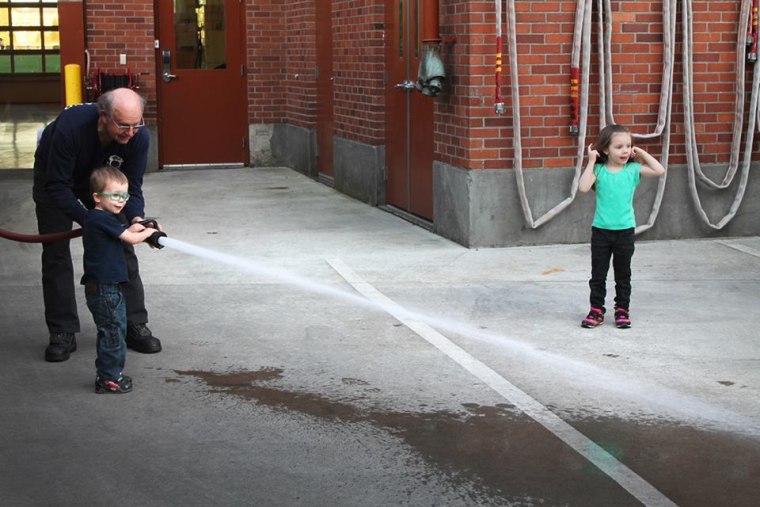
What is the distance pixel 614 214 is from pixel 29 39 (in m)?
29.1

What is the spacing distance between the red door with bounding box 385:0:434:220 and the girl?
3.91 metres

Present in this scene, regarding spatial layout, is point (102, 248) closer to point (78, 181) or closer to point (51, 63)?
point (78, 181)

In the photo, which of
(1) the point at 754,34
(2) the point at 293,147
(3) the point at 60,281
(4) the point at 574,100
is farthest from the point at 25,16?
(3) the point at 60,281

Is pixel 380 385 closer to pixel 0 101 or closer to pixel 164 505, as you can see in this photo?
pixel 164 505

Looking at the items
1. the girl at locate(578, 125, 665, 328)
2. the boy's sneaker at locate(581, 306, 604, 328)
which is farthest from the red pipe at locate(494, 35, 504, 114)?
the boy's sneaker at locate(581, 306, 604, 328)

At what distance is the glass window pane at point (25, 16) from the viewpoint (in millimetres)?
33812

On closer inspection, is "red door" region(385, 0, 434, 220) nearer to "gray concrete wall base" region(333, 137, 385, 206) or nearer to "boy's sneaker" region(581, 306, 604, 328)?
"gray concrete wall base" region(333, 137, 385, 206)

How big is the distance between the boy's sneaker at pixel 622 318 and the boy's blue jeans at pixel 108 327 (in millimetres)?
3040

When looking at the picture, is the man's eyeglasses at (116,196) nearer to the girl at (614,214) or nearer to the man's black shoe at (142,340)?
the man's black shoe at (142,340)

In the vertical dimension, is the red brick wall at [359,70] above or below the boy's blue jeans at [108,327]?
above

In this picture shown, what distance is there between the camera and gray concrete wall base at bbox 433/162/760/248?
34.5ft

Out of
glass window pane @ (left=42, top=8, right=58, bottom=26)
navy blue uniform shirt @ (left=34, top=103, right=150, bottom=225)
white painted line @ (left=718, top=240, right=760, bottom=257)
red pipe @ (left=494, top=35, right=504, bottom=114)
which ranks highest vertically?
glass window pane @ (left=42, top=8, right=58, bottom=26)

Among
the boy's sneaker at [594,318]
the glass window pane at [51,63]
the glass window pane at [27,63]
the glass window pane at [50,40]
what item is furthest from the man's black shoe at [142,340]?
the glass window pane at [27,63]

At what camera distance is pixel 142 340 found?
7.23 m
